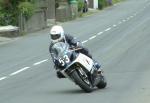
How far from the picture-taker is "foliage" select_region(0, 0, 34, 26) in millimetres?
38969

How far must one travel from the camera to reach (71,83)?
15406 millimetres

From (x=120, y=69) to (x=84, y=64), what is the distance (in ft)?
15.9

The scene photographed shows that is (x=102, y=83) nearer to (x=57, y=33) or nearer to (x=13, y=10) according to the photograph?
(x=57, y=33)

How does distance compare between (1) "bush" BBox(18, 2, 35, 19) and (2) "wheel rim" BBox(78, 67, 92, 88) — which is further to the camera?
(1) "bush" BBox(18, 2, 35, 19)

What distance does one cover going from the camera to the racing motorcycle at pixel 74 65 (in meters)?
13.1

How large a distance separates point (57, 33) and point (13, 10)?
27.0 metres

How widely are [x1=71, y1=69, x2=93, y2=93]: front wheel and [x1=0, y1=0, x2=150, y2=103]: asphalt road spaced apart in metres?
0.16

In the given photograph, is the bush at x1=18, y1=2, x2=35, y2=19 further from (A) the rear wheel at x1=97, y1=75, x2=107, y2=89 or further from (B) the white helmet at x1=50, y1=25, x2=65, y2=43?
(B) the white helmet at x1=50, y1=25, x2=65, y2=43

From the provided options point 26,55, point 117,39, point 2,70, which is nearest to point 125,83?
point 2,70

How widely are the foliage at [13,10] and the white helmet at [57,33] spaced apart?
2563 centimetres

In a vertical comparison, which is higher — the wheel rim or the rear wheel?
the wheel rim

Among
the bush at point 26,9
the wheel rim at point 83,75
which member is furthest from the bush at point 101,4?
the wheel rim at point 83,75

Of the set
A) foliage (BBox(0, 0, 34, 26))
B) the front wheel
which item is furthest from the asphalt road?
foliage (BBox(0, 0, 34, 26))

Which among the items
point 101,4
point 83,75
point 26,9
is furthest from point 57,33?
point 101,4
